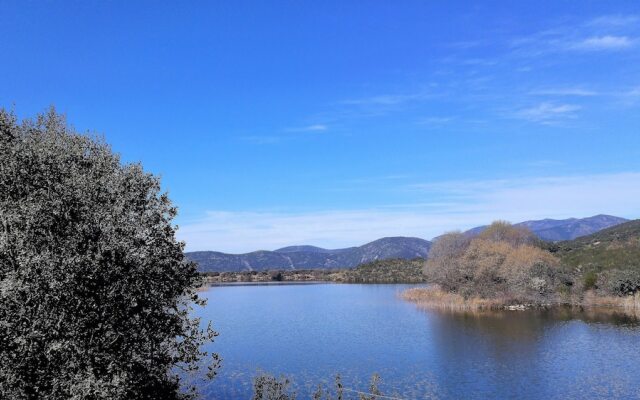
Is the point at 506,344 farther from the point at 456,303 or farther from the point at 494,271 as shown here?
the point at 494,271

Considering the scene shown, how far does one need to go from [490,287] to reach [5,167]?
8379cm

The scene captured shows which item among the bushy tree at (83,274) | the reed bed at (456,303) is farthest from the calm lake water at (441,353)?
the bushy tree at (83,274)

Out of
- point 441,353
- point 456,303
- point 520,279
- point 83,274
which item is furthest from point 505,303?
point 83,274

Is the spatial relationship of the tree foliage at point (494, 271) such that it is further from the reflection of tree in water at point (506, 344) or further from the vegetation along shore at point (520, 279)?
the reflection of tree in water at point (506, 344)

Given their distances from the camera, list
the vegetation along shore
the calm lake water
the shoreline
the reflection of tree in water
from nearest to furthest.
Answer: the calm lake water
the reflection of tree in water
the shoreline
the vegetation along shore

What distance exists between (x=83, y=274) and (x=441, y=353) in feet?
125

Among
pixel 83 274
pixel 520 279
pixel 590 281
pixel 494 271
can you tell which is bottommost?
pixel 590 281

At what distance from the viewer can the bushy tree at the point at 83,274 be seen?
15.1 metres

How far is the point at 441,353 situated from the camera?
1850 inches

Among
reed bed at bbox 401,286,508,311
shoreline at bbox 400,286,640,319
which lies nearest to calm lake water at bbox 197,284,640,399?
shoreline at bbox 400,286,640,319

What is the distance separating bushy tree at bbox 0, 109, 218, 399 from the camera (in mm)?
15117

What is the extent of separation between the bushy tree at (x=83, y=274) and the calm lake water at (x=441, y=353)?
56.7 feet

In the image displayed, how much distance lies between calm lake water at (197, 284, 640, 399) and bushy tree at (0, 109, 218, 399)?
56.7ft

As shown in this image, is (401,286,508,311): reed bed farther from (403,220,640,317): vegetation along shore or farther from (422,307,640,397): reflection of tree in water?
(422,307,640,397): reflection of tree in water
